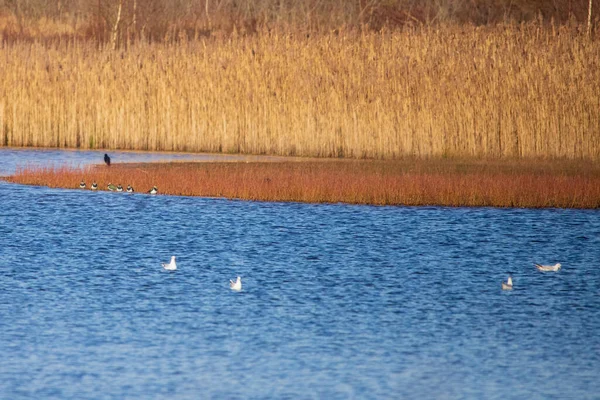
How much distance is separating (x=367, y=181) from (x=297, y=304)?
7.40m

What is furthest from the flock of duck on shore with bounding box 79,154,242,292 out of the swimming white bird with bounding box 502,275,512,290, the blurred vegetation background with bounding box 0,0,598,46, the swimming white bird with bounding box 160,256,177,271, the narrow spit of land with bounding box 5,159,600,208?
the blurred vegetation background with bounding box 0,0,598,46

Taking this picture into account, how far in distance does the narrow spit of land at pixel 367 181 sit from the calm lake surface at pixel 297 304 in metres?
0.61

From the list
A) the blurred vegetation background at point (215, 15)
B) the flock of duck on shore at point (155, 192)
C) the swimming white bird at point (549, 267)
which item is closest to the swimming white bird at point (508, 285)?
the swimming white bird at point (549, 267)

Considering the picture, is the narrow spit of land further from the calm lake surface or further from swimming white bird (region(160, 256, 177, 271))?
swimming white bird (region(160, 256, 177, 271))

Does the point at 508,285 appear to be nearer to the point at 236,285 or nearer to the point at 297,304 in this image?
the point at 297,304

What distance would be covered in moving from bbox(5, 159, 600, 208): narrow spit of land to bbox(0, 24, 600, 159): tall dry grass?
860 millimetres

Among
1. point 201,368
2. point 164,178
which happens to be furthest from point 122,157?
point 201,368

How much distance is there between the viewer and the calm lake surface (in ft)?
23.1

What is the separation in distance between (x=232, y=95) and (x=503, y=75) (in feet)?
16.3

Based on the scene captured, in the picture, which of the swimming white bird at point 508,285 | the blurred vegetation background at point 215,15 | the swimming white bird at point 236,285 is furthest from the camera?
the blurred vegetation background at point 215,15

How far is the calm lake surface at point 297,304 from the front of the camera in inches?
277

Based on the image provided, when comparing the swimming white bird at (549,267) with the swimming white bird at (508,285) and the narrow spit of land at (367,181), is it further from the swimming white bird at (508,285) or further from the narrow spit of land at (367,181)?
the narrow spit of land at (367,181)

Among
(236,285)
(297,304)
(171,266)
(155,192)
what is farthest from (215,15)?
(297,304)

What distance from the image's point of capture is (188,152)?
21.3 metres
